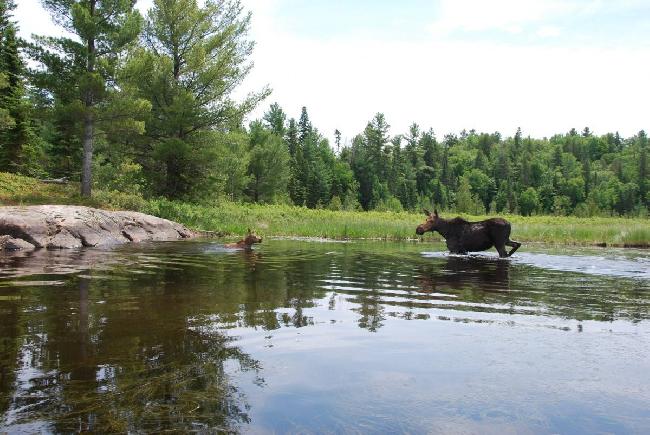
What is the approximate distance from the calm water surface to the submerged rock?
8.71 meters

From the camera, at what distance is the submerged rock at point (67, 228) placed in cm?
1708

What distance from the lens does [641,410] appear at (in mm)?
3590

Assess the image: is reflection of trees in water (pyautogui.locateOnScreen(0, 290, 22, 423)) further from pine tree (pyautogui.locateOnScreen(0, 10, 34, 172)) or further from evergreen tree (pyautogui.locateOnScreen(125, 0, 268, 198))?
pine tree (pyautogui.locateOnScreen(0, 10, 34, 172))

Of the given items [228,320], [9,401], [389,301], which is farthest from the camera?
[389,301]

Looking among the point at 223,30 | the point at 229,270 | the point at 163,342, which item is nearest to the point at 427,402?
the point at 163,342

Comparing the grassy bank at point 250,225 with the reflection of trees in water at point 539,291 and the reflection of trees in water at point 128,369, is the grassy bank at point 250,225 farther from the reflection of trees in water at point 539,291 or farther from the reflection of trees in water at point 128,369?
the reflection of trees in water at point 128,369

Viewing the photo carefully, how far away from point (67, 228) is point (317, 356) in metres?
16.8

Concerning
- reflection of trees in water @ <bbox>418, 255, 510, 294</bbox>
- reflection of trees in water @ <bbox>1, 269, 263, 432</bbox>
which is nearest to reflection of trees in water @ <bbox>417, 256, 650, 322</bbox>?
reflection of trees in water @ <bbox>418, 255, 510, 294</bbox>

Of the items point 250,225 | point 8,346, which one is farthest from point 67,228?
point 8,346

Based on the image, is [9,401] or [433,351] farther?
[433,351]

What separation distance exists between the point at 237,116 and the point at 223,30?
6824 millimetres

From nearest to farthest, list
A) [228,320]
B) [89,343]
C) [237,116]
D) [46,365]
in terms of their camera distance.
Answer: [46,365]
[89,343]
[228,320]
[237,116]

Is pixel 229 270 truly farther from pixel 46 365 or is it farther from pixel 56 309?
pixel 46 365

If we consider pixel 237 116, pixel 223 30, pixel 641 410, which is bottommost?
pixel 641 410
